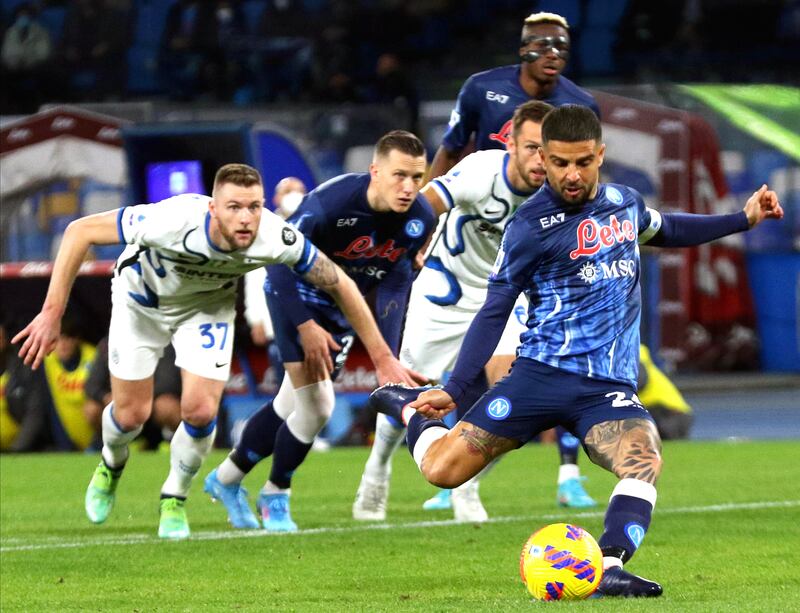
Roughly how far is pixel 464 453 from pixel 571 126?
1274 millimetres

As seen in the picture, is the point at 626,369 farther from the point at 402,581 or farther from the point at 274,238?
the point at 274,238

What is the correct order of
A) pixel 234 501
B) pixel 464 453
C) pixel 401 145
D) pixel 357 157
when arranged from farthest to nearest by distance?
pixel 357 157, pixel 234 501, pixel 401 145, pixel 464 453

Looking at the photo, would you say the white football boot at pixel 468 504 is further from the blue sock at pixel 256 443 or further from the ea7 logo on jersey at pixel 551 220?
the ea7 logo on jersey at pixel 551 220

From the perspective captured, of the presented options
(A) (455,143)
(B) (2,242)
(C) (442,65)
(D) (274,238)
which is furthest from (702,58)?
(D) (274,238)

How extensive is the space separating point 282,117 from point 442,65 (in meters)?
6.18

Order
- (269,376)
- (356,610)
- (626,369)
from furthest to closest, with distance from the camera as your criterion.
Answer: (269,376) < (626,369) < (356,610)

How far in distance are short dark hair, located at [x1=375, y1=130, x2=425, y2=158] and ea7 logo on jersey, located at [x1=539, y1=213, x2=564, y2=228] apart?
6.89ft

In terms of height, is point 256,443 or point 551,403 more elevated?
point 551,403

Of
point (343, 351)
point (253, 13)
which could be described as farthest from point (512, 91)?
point (253, 13)

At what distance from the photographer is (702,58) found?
931 inches

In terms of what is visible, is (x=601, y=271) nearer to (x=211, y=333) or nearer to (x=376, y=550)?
(x=376, y=550)

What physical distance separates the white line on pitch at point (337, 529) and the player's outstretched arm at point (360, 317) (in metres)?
1.48

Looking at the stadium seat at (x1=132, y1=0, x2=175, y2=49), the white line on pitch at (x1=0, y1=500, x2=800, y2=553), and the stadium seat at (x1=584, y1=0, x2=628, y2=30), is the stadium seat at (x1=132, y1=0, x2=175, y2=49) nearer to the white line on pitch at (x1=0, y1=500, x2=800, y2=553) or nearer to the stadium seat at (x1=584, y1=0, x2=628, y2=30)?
the stadium seat at (x1=584, y1=0, x2=628, y2=30)

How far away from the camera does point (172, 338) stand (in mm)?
8781
